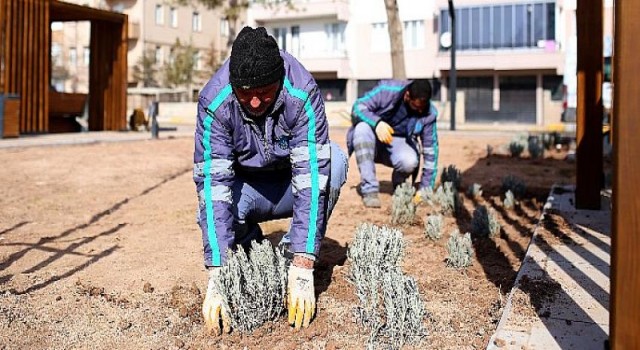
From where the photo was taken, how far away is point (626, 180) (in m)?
1.83

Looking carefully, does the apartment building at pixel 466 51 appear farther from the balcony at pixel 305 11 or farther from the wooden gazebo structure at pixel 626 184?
the wooden gazebo structure at pixel 626 184

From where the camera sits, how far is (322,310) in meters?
3.11

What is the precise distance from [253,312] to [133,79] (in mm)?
40614

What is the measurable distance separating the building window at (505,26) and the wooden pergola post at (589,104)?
29541mm

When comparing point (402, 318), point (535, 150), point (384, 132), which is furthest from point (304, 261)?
point (535, 150)

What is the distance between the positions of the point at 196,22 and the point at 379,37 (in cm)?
1582

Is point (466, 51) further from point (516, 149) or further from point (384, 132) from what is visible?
point (384, 132)

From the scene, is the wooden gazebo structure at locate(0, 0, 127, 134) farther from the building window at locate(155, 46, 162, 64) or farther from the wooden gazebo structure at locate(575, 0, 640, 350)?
the building window at locate(155, 46, 162, 64)

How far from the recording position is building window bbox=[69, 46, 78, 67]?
45.2m

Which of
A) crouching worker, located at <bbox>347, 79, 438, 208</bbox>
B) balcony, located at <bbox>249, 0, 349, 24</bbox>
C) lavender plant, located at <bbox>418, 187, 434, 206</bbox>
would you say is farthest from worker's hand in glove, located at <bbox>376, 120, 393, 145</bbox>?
balcony, located at <bbox>249, 0, 349, 24</bbox>

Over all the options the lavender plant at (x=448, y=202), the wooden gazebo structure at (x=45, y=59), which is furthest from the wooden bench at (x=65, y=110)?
the lavender plant at (x=448, y=202)

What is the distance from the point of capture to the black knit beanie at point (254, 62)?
2.70 m

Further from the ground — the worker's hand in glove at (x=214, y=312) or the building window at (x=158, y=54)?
the building window at (x=158, y=54)

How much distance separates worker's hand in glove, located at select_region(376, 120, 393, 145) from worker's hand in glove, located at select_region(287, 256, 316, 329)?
11.0 ft
